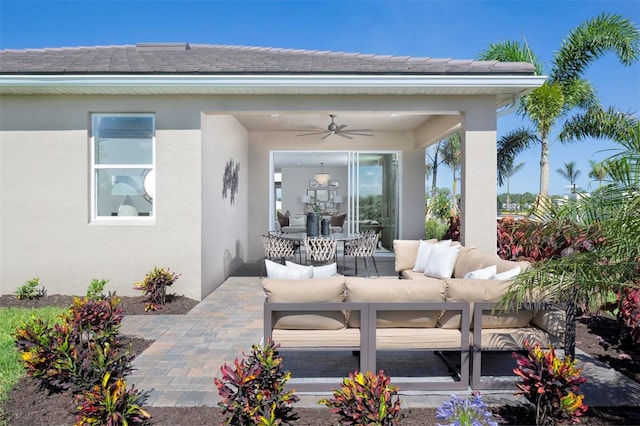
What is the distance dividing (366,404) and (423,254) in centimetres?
401

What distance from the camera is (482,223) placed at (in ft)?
20.6

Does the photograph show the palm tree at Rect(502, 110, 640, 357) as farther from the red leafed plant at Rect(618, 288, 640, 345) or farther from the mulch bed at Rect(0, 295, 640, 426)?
the red leafed plant at Rect(618, 288, 640, 345)

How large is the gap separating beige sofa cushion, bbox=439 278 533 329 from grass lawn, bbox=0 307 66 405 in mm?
3457

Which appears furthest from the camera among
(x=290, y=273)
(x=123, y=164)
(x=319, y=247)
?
(x=319, y=247)

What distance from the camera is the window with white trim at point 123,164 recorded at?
20.3 feet

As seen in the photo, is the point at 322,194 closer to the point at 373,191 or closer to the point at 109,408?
the point at 373,191

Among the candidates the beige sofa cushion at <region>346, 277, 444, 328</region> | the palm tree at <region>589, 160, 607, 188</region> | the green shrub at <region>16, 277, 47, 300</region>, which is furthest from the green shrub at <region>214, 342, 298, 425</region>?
the green shrub at <region>16, 277, 47, 300</region>

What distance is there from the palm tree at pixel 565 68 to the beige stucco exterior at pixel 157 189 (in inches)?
185

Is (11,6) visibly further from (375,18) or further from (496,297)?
(496,297)

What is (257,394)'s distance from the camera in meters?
2.37

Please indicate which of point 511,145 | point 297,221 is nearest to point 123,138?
point 511,145

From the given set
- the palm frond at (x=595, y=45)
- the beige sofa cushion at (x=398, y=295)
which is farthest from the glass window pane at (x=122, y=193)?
the palm frond at (x=595, y=45)

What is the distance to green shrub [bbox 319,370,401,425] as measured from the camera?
212cm

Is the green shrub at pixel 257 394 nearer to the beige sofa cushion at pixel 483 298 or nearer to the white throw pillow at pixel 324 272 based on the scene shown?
the white throw pillow at pixel 324 272
